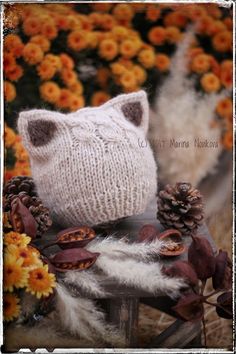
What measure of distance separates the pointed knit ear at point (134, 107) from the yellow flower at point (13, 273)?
33 cm

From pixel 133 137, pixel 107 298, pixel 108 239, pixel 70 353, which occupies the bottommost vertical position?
pixel 70 353

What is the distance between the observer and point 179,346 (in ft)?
3.22

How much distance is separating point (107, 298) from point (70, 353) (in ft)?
0.45

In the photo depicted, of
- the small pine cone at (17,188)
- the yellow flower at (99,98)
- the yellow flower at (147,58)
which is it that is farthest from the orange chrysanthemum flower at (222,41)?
the small pine cone at (17,188)

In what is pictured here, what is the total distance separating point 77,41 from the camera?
991mm

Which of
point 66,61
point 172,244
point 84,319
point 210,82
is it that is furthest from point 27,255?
point 210,82

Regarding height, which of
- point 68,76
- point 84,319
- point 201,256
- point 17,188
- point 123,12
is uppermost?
point 123,12

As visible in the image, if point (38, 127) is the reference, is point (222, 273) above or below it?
below

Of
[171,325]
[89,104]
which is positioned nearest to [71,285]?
[171,325]

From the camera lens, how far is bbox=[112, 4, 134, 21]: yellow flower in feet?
3.23

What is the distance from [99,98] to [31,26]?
187mm

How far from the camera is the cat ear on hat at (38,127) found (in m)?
0.93

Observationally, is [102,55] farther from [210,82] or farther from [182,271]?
[182,271]

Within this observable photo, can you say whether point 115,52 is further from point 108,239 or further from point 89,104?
point 108,239
